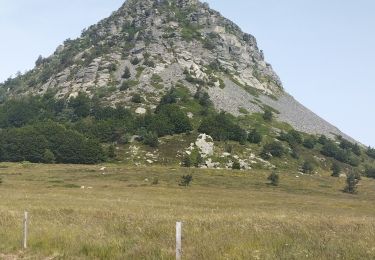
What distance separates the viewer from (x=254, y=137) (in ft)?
513

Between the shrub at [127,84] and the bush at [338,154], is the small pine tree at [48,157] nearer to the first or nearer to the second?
the shrub at [127,84]

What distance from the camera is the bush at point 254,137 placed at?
156m

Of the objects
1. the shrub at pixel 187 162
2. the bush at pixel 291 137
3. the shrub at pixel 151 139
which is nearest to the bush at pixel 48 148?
the shrub at pixel 151 139

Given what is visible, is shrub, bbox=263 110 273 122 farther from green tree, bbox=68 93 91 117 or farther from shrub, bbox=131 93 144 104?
green tree, bbox=68 93 91 117

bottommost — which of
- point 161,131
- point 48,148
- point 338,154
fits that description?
point 338,154

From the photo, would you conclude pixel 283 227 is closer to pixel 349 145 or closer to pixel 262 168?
pixel 262 168

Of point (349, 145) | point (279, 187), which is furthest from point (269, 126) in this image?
point (279, 187)

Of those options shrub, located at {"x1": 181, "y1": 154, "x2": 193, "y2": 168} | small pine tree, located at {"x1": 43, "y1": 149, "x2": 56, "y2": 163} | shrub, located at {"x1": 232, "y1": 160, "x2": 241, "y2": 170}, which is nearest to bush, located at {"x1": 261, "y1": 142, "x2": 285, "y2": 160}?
shrub, located at {"x1": 232, "y1": 160, "x2": 241, "y2": 170}

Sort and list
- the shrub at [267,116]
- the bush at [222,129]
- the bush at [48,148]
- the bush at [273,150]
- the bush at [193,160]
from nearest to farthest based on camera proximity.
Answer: the bush at [193,160], the bush at [48,148], the bush at [273,150], the bush at [222,129], the shrub at [267,116]

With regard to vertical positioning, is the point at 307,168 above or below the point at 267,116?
below

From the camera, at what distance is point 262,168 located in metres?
135

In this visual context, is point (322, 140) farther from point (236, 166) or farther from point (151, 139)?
point (151, 139)

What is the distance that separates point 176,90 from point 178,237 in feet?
591

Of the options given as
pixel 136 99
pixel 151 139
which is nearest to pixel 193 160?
pixel 151 139
